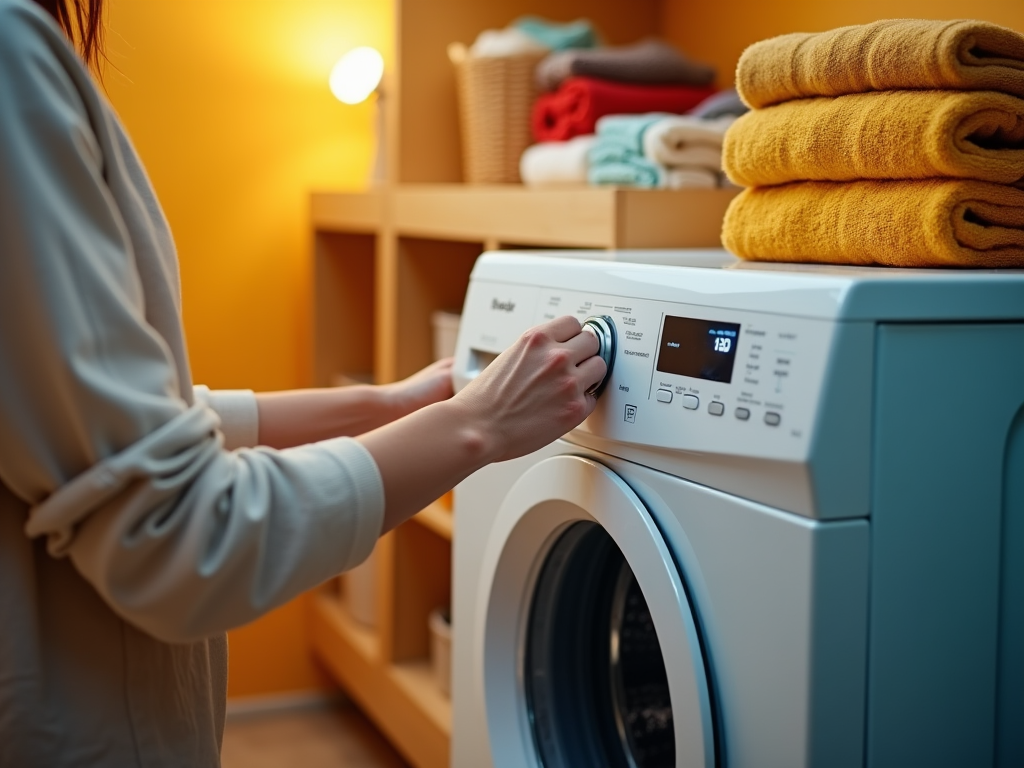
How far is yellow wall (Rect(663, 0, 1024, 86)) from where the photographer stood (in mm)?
1350

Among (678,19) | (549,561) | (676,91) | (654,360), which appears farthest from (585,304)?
(678,19)

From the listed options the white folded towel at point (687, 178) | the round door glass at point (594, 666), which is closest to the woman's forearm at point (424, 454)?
the round door glass at point (594, 666)

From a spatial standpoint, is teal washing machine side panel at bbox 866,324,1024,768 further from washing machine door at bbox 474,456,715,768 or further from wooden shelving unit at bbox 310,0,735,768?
wooden shelving unit at bbox 310,0,735,768

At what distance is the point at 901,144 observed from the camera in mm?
900

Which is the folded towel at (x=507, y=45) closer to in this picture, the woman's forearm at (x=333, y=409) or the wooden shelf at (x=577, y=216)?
the wooden shelf at (x=577, y=216)

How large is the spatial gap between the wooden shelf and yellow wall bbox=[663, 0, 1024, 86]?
381 mm

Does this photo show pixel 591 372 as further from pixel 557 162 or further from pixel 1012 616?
pixel 557 162

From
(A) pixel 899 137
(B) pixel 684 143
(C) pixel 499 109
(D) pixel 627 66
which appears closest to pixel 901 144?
(A) pixel 899 137

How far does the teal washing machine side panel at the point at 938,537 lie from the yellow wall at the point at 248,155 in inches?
72.0

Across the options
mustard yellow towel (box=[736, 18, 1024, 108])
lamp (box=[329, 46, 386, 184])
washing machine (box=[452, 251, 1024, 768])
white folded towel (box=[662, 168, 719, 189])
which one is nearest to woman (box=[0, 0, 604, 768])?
washing machine (box=[452, 251, 1024, 768])

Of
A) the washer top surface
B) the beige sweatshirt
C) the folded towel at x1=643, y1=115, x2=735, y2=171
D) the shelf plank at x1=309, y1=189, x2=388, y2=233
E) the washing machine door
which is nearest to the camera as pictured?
the beige sweatshirt

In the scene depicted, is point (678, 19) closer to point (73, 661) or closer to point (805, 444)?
point (805, 444)

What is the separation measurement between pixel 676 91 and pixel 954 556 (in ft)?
3.85

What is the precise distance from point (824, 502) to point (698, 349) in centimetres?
17
